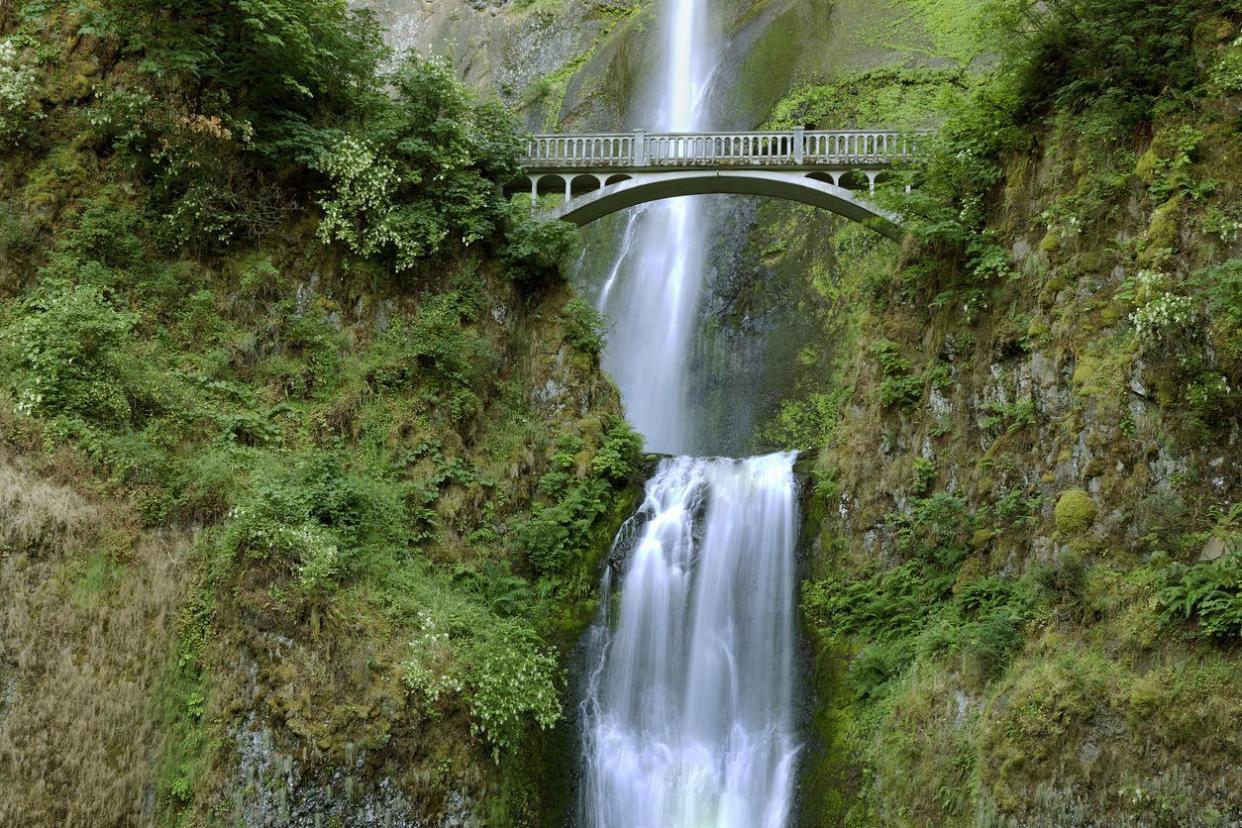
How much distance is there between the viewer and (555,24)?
32562 millimetres

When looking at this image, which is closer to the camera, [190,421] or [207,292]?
[190,421]

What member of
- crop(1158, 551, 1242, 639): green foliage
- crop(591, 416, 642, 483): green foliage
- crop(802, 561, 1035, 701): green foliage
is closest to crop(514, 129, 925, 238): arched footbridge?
crop(591, 416, 642, 483): green foliage

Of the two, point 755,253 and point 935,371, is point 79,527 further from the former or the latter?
point 755,253

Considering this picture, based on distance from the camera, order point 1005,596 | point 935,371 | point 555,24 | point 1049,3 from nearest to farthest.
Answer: point 1005,596
point 1049,3
point 935,371
point 555,24

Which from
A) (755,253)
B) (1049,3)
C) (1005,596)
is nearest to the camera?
(1005,596)

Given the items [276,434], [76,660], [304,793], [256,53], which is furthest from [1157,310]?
[256,53]

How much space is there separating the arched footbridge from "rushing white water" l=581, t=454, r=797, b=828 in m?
4.83

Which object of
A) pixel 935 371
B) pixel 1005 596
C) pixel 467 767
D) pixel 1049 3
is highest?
pixel 1049 3

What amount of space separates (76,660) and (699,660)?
7738mm

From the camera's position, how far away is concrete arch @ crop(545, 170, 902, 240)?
17547 mm

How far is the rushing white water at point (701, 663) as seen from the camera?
13062 mm

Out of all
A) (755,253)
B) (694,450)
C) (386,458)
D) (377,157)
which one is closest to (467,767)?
(386,458)

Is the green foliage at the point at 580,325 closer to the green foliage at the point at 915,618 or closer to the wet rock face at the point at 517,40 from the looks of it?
the green foliage at the point at 915,618

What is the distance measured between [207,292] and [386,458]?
144 inches
